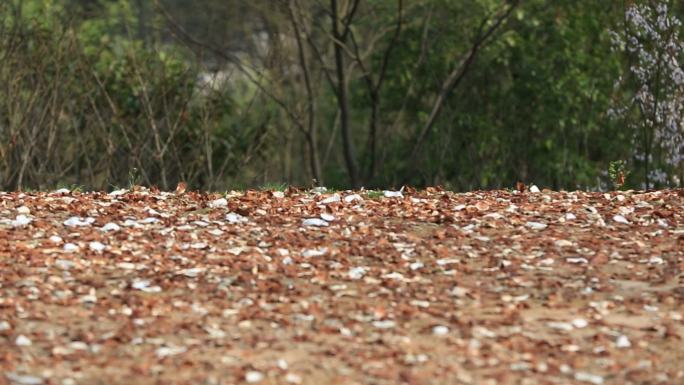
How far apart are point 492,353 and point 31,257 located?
10.8ft

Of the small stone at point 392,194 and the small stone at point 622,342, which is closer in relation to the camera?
the small stone at point 622,342

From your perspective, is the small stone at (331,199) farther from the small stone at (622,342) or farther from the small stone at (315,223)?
the small stone at (622,342)

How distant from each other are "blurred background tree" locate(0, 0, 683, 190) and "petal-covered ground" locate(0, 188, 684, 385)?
21.7ft

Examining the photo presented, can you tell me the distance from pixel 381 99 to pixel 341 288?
15.0 m

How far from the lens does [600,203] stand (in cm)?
1014

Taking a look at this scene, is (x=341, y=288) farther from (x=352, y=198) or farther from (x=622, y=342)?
(x=352, y=198)

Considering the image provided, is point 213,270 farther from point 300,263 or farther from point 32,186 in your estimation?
point 32,186

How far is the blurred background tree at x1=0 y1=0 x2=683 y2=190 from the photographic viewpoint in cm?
1702

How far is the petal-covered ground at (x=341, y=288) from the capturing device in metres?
6.55

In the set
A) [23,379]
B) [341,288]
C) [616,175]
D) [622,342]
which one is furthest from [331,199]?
[23,379]

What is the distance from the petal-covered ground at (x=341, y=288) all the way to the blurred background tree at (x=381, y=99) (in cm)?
663

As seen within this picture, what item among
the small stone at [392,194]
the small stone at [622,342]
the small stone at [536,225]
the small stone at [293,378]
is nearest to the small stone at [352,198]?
the small stone at [392,194]

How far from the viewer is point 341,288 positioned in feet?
25.7

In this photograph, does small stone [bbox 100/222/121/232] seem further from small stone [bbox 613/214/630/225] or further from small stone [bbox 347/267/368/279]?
small stone [bbox 613/214/630/225]
